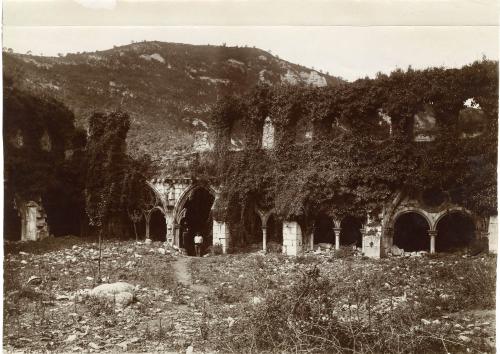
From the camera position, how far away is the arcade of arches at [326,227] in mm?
17984

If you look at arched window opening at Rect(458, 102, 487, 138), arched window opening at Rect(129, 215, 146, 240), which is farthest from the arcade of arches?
arched window opening at Rect(458, 102, 487, 138)

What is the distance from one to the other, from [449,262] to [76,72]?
36.8m

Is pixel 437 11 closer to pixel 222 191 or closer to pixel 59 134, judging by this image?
pixel 222 191

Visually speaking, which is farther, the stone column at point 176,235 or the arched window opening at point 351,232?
the stone column at point 176,235

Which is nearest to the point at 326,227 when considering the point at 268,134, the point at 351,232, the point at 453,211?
the point at 351,232

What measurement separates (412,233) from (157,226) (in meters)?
11.8

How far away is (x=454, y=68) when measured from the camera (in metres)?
17.3

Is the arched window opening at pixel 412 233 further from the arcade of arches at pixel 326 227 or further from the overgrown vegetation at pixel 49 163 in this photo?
the overgrown vegetation at pixel 49 163

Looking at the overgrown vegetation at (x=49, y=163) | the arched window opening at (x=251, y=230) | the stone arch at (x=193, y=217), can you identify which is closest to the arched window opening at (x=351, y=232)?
the arched window opening at (x=251, y=230)

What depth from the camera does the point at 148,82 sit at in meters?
44.7

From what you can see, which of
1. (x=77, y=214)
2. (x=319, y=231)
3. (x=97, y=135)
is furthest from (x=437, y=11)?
(x=77, y=214)

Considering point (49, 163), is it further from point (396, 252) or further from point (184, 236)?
point (396, 252)

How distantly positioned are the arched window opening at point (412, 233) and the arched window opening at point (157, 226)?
10.8 m

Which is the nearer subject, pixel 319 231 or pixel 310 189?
pixel 310 189
